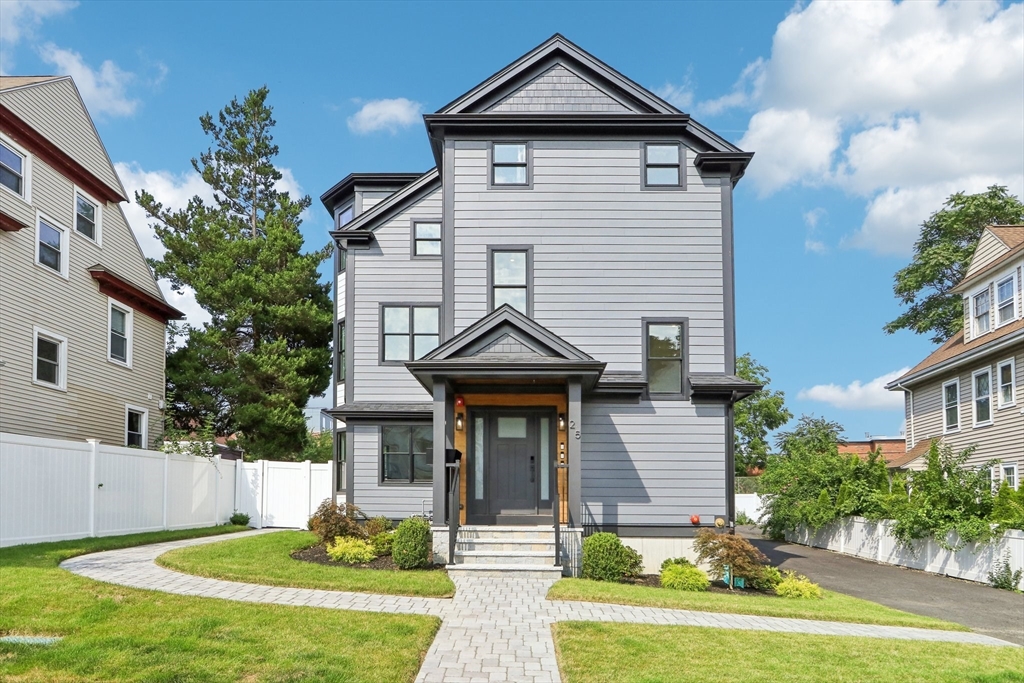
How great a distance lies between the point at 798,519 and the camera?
2450 cm

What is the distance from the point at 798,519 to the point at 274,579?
1790 centimetres

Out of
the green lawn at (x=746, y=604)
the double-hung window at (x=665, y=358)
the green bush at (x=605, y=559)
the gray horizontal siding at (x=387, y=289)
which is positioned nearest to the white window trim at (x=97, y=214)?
the gray horizontal siding at (x=387, y=289)

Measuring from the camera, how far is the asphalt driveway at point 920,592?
1208cm

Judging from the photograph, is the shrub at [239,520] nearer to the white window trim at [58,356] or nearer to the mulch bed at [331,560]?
the white window trim at [58,356]

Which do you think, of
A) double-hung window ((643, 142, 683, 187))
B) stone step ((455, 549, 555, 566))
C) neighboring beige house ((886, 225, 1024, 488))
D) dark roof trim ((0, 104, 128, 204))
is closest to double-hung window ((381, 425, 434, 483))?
stone step ((455, 549, 555, 566))

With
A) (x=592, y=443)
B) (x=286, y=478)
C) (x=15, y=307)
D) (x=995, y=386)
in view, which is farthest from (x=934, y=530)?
(x=15, y=307)

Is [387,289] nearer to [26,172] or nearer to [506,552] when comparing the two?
[506,552]

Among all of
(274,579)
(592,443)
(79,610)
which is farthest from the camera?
(592,443)

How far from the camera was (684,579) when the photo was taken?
12992 millimetres

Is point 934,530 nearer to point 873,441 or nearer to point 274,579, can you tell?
point 274,579

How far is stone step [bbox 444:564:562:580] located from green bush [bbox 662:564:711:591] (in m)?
1.74

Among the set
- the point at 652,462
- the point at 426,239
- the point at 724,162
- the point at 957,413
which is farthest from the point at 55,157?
the point at 957,413

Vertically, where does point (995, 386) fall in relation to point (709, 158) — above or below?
below

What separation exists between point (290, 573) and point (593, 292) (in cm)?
776
